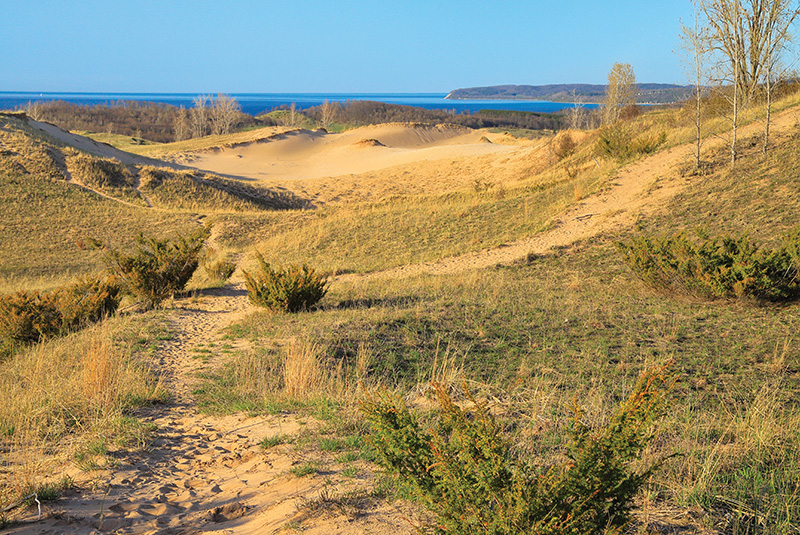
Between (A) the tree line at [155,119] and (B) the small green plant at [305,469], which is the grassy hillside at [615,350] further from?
(A) the tree line at [155,119]

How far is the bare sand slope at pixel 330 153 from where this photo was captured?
47531 millimetres

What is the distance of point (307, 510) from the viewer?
3006mm

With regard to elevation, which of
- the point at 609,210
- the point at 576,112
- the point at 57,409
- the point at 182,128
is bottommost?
the point at 57,409

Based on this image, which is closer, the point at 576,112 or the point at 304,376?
the point at 304,376

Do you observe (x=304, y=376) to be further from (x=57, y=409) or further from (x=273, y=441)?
(x=57, y=409)

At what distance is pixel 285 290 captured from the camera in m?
9.17

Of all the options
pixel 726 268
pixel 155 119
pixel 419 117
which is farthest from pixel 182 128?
pixel 726 268

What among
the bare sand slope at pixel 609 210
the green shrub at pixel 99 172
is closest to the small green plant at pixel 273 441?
the bare sand slope at pixel 609 210

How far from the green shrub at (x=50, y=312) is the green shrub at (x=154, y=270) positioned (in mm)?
1120

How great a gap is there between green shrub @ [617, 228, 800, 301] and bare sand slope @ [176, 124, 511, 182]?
36057 mm

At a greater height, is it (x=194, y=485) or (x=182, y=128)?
(x=182, y=128)

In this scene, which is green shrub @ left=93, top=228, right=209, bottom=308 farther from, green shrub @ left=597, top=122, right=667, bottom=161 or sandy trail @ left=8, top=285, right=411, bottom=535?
green shrub @ left=597, top=122, right=667, bottom=161

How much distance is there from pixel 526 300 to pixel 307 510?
6.63 meters

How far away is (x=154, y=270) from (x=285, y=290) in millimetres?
3670
